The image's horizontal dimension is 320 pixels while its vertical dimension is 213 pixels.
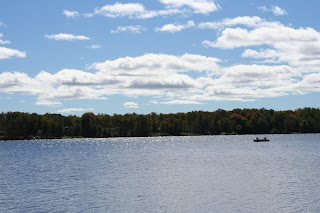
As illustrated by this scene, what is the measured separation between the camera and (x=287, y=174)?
89.2 metres

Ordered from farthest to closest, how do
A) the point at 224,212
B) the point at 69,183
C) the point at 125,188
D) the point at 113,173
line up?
the point at 113,173, the point at 69,183, the point at 125,188, the point at 224,212

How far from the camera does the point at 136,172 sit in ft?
327

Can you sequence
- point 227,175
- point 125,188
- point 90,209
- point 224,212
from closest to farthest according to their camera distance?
point 224,212, point 90,209, point 125,188, point 227,175

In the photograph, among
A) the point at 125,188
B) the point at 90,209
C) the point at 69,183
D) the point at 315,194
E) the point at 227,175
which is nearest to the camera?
the point at 90,209

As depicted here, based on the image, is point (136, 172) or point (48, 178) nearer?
point (48, 178)

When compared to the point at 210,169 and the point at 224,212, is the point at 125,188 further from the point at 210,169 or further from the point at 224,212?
the point at 210,169

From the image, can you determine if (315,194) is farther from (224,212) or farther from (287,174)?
(287,174)

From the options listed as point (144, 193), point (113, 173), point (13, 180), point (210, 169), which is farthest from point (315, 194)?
point (13, 180)

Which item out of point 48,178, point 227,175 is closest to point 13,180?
point 48,178

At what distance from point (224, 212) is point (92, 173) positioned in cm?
5415

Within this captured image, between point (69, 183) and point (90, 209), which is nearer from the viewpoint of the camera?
point (90, 209)

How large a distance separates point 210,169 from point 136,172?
17.5 m

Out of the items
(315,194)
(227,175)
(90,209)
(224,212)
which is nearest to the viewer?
(224,212)

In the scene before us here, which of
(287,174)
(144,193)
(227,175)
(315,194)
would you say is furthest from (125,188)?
(287,174)
